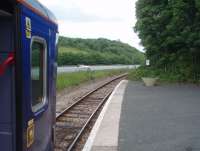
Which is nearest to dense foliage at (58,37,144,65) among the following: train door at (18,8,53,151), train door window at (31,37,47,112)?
train door at (18,8,53,151)

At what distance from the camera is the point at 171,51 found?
3519 cm

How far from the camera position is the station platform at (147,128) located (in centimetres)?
954

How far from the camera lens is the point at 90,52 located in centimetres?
10594

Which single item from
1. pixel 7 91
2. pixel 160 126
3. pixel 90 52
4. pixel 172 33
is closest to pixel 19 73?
pixel 7 91

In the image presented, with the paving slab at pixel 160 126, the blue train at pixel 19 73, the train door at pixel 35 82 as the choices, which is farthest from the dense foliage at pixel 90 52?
the blue train at pixel 19 73

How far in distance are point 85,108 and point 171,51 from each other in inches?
755

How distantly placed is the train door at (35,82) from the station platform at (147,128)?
3.63 m

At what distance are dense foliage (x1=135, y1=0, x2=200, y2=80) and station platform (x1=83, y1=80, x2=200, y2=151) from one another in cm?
1164

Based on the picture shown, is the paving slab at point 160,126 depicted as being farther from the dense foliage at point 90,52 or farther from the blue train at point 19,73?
the dense foliage at point 90,52

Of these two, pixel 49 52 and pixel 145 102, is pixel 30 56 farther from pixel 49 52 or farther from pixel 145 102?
pixel 145 102

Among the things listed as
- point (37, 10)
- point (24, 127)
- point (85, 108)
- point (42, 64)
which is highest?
point (37, 10)

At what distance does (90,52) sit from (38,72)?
10089 centimetres

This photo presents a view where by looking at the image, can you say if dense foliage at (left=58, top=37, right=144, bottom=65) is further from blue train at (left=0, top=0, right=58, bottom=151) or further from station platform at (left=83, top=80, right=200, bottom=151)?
blue train at (left=0, top=0, right=58, bottom=151)

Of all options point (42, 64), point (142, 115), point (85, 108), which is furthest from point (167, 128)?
point (42, 64)
